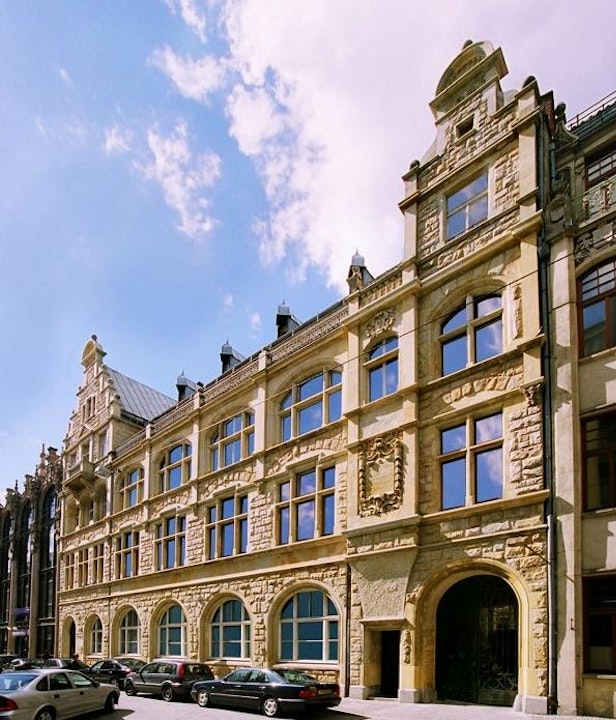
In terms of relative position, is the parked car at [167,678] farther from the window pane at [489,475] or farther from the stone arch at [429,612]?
the window pane at [489,475]

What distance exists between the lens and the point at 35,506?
50.6 meters

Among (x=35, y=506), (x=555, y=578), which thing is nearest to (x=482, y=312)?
(x=555, y=578)

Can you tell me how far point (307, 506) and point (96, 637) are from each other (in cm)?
2014

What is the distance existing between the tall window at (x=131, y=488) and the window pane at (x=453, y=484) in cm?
2070

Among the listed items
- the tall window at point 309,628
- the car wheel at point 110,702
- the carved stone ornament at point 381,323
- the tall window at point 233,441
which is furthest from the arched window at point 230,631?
the carved stone ornament at point 381,323

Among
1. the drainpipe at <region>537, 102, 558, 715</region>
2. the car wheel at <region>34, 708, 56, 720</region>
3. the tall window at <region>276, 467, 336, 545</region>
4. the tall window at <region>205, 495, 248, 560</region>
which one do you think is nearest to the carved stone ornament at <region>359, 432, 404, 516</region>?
the tall window at <region>276, 467, 336, 545</region>

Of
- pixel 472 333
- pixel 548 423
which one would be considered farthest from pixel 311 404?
pixel 548 423

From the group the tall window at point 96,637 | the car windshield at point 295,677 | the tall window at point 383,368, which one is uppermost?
the tall window at point 383,368

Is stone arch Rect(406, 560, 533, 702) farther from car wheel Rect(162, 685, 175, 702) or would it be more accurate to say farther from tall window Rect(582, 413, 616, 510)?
car wheel Rect(162, 685, 175, 702)

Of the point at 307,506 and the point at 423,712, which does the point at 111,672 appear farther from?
the point at 423,712

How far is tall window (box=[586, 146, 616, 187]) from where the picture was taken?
17984 millimetres

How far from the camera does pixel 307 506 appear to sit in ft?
81.6

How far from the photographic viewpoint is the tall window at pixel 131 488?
3666 cm

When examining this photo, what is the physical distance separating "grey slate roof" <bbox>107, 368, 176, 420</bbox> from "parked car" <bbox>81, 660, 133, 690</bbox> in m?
16.3
